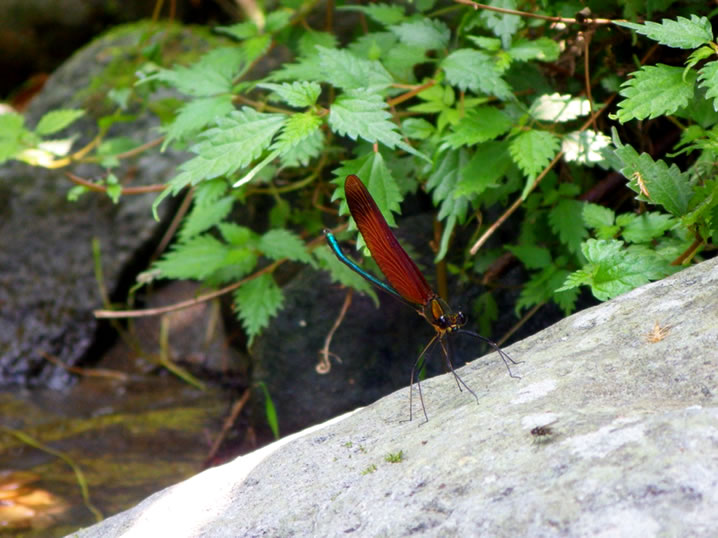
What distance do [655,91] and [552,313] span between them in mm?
1077

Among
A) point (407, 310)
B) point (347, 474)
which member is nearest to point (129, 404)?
point (407, 310)

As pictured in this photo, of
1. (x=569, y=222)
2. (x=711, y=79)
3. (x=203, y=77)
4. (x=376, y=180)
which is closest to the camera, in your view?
(x=711, y=79)

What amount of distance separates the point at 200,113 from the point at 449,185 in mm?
844

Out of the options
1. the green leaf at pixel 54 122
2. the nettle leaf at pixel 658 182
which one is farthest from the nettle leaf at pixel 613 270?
the green leaf at pixel 54 122

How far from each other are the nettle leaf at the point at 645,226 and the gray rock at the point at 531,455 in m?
0.29

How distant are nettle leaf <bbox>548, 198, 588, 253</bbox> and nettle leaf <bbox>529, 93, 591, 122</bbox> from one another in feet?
0.84

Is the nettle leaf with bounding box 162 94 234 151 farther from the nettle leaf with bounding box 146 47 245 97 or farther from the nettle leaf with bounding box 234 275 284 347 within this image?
the nettle leaf with bounding box 234 275 284 347

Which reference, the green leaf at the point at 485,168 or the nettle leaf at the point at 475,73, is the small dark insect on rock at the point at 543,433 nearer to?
the green leaf at the point at 485,168

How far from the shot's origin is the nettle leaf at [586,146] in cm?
203

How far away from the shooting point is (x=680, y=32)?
1584mm

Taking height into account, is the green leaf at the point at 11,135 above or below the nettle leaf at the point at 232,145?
above

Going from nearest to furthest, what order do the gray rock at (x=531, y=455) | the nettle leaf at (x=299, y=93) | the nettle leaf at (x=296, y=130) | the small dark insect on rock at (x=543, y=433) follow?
the gray rock at (x=531, y=455), the small dark insect on rock at (x=543, y=433), the nettle leaf at (x=296, y=130), the nettle leaf at (x=299, y=93)

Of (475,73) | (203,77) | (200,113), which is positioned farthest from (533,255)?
(203,77)

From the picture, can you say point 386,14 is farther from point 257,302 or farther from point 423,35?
point 257,302
